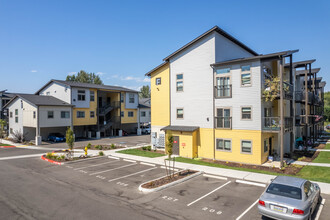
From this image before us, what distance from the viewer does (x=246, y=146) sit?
61.7ft

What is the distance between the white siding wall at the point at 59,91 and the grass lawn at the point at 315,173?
3517 cm

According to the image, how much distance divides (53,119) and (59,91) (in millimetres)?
6666

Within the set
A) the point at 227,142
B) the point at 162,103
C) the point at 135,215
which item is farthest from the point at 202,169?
the point at 162,103

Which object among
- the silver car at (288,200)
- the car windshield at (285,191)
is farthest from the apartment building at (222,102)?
the car windshield at (285,191)

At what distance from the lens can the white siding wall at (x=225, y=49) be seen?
21.0 m

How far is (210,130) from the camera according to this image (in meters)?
20.8

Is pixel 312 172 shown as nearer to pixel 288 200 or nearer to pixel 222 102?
pixel 222 102

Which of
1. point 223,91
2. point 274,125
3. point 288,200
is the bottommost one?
point 288,200

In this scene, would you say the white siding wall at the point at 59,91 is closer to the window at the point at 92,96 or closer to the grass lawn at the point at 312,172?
the window at the point at 92,96

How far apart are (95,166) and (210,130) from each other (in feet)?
36.5

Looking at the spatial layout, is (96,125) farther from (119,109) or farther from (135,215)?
(135,215)

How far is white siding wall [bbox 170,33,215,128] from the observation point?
21.0 m

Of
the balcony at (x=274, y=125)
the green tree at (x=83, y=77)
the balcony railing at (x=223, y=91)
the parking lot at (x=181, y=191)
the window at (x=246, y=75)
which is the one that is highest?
the green tree at (x=83, y=77)

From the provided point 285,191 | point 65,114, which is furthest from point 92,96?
point 285,191
